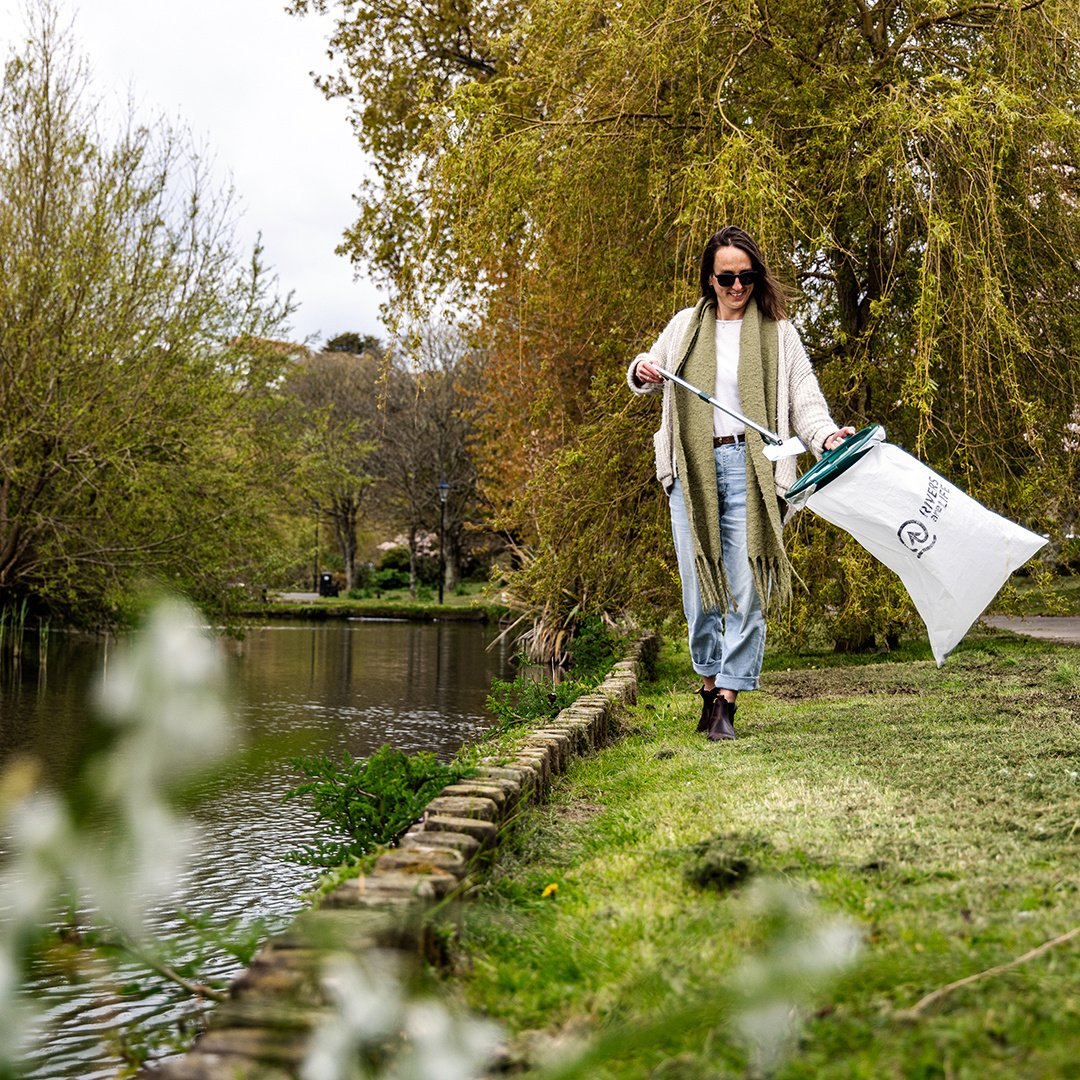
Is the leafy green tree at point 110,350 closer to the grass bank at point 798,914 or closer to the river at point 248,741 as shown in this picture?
the river at point 248,741

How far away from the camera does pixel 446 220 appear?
838 centimetres

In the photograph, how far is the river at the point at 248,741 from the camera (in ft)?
9.21

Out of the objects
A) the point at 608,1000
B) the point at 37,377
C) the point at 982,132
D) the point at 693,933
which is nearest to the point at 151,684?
the point at 608,1000

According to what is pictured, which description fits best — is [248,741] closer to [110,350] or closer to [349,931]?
[349,931]

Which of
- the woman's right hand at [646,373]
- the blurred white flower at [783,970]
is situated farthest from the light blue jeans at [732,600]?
the blurred white flower at [783,970]

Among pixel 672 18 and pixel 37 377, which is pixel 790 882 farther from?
pixel 37 377

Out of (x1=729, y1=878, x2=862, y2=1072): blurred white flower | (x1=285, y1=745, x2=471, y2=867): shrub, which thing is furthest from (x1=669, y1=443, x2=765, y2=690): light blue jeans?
(x1=729, y1=878, x2=862, y2=1072): blurred white flower

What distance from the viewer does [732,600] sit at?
5352 millimetres

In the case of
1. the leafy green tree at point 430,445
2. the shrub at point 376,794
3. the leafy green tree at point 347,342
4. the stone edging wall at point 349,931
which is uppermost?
the leafy green tree at point 347,342

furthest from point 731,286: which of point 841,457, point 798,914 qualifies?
point 798,914

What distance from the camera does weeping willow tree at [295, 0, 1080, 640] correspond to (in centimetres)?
736

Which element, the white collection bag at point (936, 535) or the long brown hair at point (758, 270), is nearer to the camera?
the white collection bag at point (936, 535)

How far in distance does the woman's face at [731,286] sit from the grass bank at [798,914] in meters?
1.99

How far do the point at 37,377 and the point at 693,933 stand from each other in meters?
11.9
